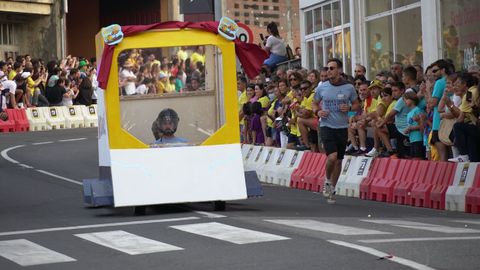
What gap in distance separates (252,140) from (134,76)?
1169cm

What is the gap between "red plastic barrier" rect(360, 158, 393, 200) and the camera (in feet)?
69.8

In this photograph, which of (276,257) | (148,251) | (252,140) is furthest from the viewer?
(252,140)

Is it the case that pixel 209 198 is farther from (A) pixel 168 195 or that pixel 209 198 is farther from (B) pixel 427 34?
(B) pixel 427 34

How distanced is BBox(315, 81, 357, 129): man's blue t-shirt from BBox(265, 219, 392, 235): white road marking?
13.3 feet

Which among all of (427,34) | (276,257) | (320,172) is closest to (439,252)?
(276,257)

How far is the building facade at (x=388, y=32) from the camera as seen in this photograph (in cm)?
2717

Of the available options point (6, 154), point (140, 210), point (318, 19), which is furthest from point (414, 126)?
point (318, 19)

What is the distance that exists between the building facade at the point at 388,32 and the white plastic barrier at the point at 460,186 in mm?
7867

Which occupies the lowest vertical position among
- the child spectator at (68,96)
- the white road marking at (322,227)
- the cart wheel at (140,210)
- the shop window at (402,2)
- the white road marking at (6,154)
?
the white road marking at (322,227)

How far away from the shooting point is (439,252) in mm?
12156

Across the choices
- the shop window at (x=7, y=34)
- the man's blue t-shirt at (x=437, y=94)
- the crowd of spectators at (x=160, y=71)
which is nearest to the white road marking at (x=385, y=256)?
the crowd of spectators at (x=160, y=71)

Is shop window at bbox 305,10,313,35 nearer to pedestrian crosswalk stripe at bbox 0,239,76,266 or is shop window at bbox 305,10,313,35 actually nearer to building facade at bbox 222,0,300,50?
building facade at bbox 222,0,300,50

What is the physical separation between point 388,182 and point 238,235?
7.16 metres

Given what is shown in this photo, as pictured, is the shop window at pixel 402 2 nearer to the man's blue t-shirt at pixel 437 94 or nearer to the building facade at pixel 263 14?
the man's blue t-shirt at pixel 437 94
